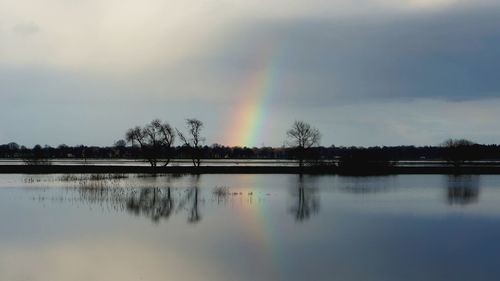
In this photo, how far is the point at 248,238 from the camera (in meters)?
18.1

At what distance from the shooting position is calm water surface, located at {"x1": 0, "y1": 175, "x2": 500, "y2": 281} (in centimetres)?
1318

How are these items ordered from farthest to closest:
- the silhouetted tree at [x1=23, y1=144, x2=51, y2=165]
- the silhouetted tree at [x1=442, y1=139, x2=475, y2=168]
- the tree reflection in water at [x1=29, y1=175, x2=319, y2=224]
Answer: the silhouetted tree at [x1=442, y1=139, x2=475, y2=168] < the silhouetted tree at [x1=23, y1=144, x2=51, y2=165] < the tree reflection in water at [x1=29, y1=175, x2=319, y2=224]

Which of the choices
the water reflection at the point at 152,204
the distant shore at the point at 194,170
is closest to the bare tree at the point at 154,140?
the distant shore at the point at 194,170

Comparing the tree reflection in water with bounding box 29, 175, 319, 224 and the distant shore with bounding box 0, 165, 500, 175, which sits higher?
the distant shore with bounding box 0, 165, 500, 175

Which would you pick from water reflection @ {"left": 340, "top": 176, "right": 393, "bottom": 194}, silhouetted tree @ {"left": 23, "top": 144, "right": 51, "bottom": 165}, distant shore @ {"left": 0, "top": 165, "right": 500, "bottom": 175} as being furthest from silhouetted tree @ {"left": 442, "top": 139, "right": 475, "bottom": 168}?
silhouetted tree @ {"left": 23, "top": 144, "right": 51, "bottom": 165}


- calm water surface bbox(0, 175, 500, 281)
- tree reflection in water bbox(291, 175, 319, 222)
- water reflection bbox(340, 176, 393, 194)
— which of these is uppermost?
water reflection bbox(340, 176, 393, 194)

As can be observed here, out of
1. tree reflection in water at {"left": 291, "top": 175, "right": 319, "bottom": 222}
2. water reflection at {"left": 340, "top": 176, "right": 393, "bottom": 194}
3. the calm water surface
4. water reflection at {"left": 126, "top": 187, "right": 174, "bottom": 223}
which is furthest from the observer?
water reflection at {"left": 340, "top": 176, "right": 393, "bottom": 194}

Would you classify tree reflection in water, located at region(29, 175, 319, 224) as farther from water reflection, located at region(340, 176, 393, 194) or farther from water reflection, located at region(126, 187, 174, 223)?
water reflection, located at region(340, 176, 393, 194)

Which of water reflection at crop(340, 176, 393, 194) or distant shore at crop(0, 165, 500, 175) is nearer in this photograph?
water reflection at crop(340, 176, 393, 194)

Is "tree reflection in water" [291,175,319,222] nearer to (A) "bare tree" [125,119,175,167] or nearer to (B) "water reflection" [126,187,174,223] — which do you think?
(B) "water reflection" [126,187,174,223]

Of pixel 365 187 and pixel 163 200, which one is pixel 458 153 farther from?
pixel 163 200

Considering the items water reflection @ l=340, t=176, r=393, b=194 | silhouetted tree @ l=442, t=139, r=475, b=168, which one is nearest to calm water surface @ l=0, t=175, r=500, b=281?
water reflection @ l=340, t=176, r=393, b=194

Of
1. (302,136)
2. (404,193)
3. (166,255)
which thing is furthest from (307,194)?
(302,136)

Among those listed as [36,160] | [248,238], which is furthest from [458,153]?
[248,238]
